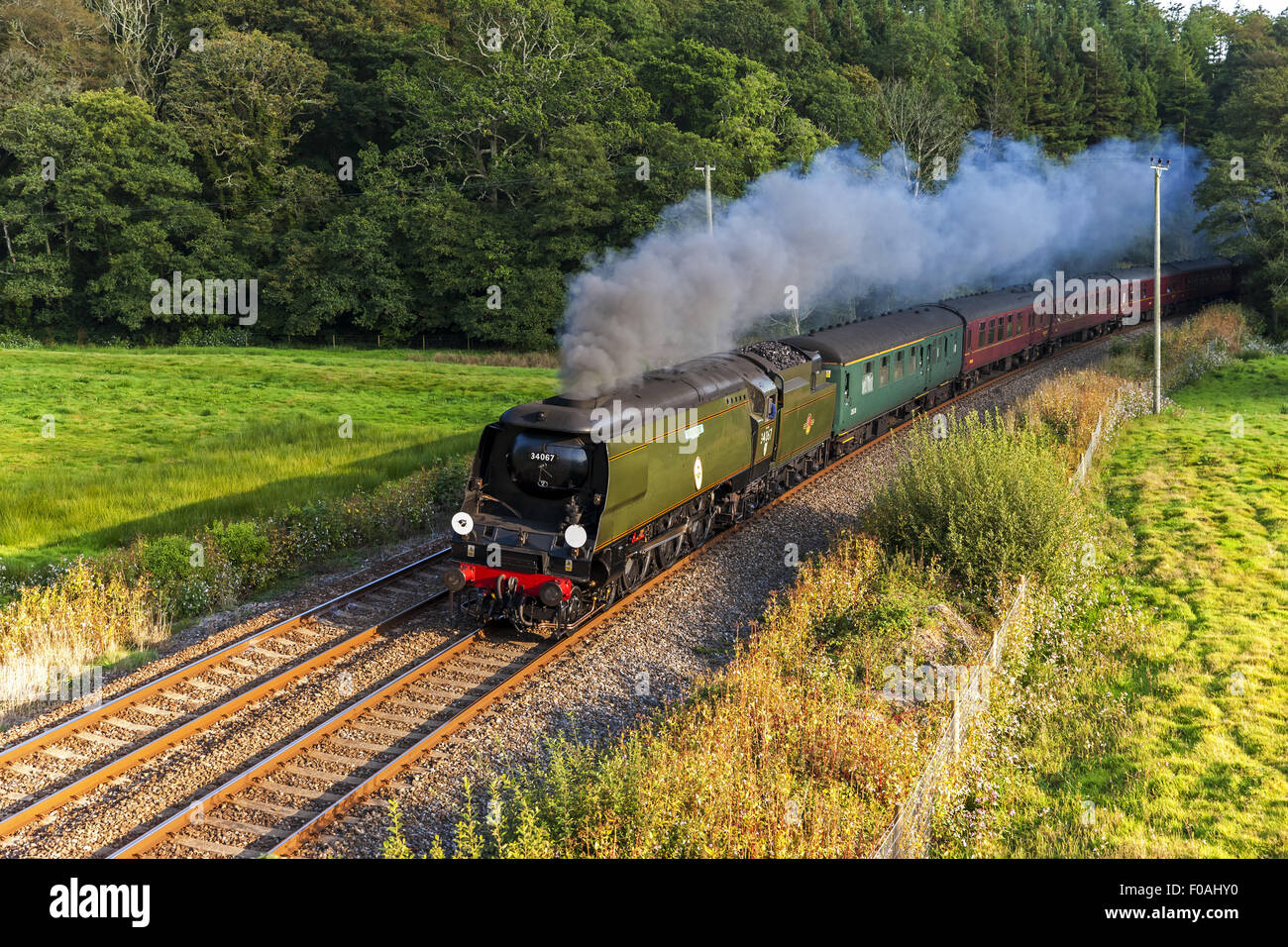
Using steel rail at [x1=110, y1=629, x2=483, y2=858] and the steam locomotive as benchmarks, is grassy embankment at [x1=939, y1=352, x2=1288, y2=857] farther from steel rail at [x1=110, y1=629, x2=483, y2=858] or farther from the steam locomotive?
steel rail at [x1=110, y1=629, x2=483, y2=858]

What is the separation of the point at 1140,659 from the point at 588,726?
8213 millimetres

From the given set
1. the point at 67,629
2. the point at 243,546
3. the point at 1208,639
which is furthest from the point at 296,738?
the point at 1208,639

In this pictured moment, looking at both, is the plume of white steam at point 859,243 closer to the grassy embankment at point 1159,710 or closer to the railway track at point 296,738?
the railway track at point 296,738

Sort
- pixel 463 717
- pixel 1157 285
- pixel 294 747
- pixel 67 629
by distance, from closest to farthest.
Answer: pixel 294 747
pixel 463 717
pixel 67 629
pixel 1157 285

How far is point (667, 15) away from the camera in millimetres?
74562

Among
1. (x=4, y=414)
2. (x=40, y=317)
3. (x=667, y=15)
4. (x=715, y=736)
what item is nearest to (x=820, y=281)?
(x=715, y=736)

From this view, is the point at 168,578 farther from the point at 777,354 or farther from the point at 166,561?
the point at 777,354

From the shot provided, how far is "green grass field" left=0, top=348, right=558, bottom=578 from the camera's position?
754 inches

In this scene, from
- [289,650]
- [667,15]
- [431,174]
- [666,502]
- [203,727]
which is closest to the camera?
[203,727]

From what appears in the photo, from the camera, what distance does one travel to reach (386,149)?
200 feet

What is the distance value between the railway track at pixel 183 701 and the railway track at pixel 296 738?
2cm

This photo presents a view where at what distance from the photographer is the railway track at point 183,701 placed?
9672mm

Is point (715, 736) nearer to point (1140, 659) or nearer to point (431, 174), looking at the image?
point (1140, 659)

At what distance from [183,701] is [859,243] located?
26.6 m
